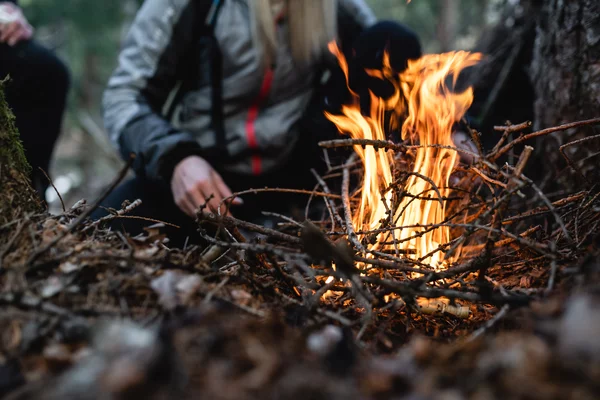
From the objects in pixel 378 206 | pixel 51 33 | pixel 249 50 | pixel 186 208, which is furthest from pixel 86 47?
pixel 378 206

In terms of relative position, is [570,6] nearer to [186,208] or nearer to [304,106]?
[304,106]

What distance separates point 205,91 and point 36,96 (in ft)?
4.60

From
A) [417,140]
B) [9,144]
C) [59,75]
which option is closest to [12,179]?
[9,144]

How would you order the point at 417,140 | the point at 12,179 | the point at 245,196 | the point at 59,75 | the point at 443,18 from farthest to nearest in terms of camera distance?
1. the point at 443,18
2. the point at 59,75
3. the point at 245,196
4. the point at 417,140
5. the point at 12,179

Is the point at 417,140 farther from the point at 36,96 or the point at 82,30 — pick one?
the point at 82,30

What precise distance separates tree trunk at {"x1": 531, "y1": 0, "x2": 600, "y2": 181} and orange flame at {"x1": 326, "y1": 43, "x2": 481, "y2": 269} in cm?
63

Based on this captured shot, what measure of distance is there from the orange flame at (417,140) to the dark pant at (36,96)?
7.83 ft

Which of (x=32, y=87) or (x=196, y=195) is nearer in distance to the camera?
(x=196, y=195)

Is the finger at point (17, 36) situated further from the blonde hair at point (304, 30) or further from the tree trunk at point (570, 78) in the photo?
the tree trunk at point (570, 78)

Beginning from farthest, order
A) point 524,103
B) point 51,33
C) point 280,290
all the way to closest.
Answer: point 51,33 → point 524,103 → point 280,290

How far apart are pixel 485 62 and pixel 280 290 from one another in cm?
375

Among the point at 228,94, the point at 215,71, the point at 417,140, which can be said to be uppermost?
the point at 215,71

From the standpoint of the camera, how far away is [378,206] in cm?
216

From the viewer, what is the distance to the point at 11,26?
3.24 meters
